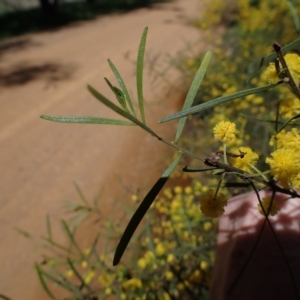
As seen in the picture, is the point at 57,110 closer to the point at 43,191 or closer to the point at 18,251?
the point at 43,191

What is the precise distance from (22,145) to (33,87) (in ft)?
4.22

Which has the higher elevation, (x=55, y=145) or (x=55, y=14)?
(x=55, y=14)

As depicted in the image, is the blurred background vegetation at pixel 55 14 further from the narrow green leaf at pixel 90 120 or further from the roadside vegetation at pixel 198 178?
the narrow green leaf at pixel 90 120

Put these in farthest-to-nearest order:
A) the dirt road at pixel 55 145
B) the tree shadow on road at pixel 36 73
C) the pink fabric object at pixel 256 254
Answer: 1. the tree shadow on road at pixel 36 73
2. the dirt road at pixel 55 145
3. the pink fabric object at pixel 256 254

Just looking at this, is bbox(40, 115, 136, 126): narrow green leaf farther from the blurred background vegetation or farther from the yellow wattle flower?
the blurred background vegetation

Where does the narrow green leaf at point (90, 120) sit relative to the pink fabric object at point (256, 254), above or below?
above

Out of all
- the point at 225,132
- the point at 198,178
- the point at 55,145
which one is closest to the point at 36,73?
the point at 55,145

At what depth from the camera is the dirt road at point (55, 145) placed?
2.64 m

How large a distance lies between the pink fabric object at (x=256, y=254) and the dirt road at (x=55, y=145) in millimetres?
1686

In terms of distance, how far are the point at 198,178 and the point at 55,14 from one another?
23.6 feet

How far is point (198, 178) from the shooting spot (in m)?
2.48

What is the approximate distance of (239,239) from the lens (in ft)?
2.71

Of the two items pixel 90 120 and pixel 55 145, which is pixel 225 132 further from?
pixel 55 145

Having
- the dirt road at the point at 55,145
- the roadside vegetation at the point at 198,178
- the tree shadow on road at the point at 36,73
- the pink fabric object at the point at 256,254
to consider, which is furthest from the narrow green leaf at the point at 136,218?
the tree shadow on road at the point at 36,73
